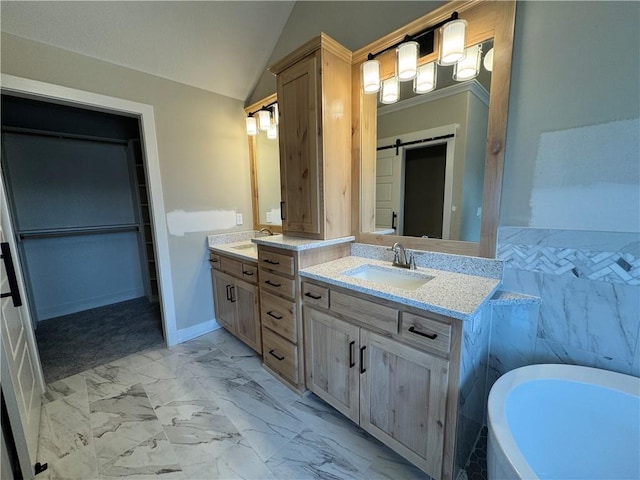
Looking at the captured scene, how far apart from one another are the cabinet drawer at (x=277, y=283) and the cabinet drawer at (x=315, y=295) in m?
0.10

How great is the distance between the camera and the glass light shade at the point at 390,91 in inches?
67.0

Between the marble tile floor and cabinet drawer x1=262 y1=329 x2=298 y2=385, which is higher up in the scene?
cabinet drawer x1=262 y1=329 x2=298 y2=385

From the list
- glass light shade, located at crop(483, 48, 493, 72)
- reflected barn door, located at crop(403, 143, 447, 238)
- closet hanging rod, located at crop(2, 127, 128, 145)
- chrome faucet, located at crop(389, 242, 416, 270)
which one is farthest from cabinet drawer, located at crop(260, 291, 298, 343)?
closet hanging rod, located at crop(2, 127, 128, 145)

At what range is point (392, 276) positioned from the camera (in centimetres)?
168

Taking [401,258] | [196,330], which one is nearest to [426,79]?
[401,258]

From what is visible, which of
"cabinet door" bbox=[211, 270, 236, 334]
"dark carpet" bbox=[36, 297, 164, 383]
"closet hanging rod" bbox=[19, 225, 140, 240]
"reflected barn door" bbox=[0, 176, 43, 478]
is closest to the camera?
"reflected barn door" bbox=[0, 176, 43, 478]

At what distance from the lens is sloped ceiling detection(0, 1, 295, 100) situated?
5.49 feet

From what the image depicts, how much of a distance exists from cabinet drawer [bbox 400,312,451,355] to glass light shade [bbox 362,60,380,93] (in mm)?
1400

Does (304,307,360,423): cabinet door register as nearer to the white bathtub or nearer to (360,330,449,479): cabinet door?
(360,330,449,479): cabinet door

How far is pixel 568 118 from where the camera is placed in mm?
1173

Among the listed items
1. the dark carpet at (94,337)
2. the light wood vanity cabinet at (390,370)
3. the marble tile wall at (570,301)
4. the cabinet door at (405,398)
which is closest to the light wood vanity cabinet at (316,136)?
the light wood vanity cabinet at (390,370)

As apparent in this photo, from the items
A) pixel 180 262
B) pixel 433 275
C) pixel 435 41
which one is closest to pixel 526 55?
pixel 435 41

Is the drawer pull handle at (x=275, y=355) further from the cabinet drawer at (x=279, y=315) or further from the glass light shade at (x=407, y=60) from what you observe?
the glass light shade at (x=407, y=60)

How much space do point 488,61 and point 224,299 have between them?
8.81 ft
